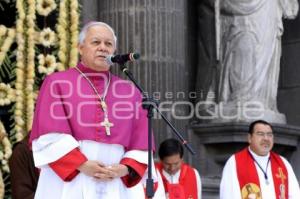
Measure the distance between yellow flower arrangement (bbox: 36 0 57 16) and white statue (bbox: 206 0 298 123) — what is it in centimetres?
227

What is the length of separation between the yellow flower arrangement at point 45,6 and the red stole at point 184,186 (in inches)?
67.7

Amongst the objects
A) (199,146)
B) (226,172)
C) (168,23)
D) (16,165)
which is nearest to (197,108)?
(199,146)

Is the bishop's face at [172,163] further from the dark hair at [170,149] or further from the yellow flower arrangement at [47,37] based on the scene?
the yellow flower arrangement at [47,37]

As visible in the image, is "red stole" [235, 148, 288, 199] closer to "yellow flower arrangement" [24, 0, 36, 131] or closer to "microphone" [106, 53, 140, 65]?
"yellow flower arrangement" [24, 0, 36, 131]

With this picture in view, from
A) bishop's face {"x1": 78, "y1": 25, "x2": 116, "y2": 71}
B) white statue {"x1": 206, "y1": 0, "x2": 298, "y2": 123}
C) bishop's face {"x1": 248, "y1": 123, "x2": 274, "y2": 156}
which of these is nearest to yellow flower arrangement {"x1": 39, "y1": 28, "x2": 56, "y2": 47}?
bishop's face {"x1": 248, "y1": 123, "x2": 274, "y2": 156}

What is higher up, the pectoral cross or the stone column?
the stone column

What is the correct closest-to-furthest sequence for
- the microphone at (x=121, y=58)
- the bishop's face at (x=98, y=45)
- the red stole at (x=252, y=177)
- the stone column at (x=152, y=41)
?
the microphone at (x=121, y=58) < the bishop's face at (x=98, y=45) < the red stole at (x=252, y=177) < the stone column at (x=152, y=41)

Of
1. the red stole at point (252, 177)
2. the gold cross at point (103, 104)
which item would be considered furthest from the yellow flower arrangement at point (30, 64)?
the gold cross at point (103, 104)

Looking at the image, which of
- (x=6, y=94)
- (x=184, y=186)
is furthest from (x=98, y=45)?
(x=184, y=186)

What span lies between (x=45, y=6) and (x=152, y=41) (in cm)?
132

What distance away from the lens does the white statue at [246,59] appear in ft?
30.9

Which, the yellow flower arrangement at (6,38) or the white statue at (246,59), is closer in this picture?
the yellow flower arrangement at (6,38)

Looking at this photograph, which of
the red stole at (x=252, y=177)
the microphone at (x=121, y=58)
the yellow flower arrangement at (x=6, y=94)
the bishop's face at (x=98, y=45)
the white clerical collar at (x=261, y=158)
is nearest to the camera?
the microphone at (x=121, y=58)

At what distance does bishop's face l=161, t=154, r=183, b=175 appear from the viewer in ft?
25.7
